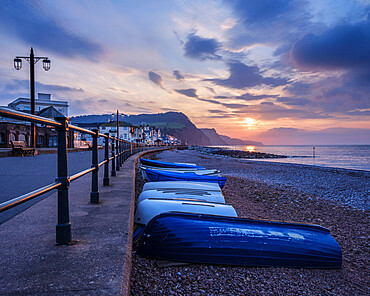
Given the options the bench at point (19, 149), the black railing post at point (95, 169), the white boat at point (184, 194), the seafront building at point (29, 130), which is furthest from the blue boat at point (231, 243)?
the bench at point (19, 149)

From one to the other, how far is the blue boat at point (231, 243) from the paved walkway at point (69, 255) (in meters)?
0.59

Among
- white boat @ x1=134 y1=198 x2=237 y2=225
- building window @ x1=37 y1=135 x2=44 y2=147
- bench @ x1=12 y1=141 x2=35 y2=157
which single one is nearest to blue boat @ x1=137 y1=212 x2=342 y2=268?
white boat @ x1=134 y1=198 x2=237 y2=225

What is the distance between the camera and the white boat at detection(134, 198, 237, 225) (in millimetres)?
4621

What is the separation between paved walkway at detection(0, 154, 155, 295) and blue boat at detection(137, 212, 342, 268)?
0.59 metres

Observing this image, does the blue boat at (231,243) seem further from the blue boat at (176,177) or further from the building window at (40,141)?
the building window at (40,141)

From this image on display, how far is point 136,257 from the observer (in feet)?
11.5

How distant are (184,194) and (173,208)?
1.30 m

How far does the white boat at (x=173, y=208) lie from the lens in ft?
15.2

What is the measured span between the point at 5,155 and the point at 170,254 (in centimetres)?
1808

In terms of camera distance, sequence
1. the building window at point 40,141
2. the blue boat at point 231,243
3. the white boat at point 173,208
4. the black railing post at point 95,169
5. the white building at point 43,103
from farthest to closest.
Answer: the white building at point 43,103, the building window at point 40,141, the white boat at point 173,208, the black railing post at point 95,169, the blue boat at point 231,243

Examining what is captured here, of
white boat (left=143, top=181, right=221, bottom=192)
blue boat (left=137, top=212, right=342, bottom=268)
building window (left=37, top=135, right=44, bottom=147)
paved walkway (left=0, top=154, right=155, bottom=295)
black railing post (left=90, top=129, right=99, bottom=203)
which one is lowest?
blue boat (left=137, top=212, right=342, bottom=268)

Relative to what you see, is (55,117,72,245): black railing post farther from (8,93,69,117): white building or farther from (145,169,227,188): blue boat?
(8,93,69,117): white building

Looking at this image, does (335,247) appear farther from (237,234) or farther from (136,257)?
(136,257)

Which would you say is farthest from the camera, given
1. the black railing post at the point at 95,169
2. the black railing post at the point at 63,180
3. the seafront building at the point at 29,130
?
the seafront building at the point at 29,130
